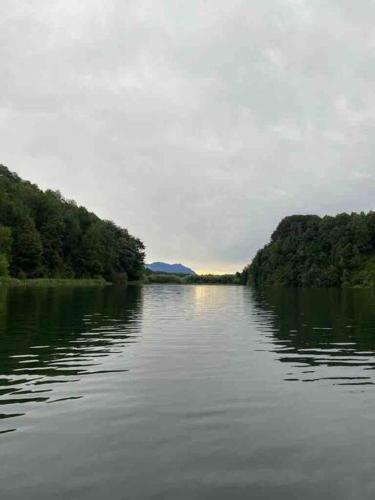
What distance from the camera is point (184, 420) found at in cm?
1342

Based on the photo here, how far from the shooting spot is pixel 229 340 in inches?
1201

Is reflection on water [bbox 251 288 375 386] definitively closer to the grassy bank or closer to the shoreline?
the shoreline

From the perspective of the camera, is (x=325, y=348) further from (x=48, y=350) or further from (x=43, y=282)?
(x=43, y=282)

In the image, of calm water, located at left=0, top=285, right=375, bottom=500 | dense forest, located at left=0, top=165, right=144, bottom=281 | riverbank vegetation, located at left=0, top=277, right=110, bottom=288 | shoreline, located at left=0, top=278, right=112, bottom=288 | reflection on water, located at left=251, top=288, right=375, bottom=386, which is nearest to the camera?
calm water, located at left=0, top=285, right=375, bottom=500

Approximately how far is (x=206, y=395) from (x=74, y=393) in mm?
4530

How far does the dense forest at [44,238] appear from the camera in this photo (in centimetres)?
15038

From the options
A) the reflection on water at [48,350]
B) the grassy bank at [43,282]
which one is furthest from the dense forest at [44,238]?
the reflection on water at [48,350]

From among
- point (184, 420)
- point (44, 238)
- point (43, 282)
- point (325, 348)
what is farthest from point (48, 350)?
point (44, 238)

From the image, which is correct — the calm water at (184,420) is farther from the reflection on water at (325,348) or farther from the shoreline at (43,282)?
the shoreline at (43,282)

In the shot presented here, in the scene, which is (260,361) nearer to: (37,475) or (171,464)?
(171,464)

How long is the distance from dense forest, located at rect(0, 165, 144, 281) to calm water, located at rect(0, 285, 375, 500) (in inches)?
4060

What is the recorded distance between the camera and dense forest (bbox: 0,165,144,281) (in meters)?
150

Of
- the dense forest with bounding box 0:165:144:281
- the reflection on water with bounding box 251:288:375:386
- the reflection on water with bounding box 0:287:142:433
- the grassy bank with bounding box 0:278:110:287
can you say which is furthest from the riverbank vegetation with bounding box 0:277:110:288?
the reflection on water with bounding box 251:288:375:386

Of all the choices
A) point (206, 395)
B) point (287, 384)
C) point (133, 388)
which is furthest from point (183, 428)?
point (287, 384)
